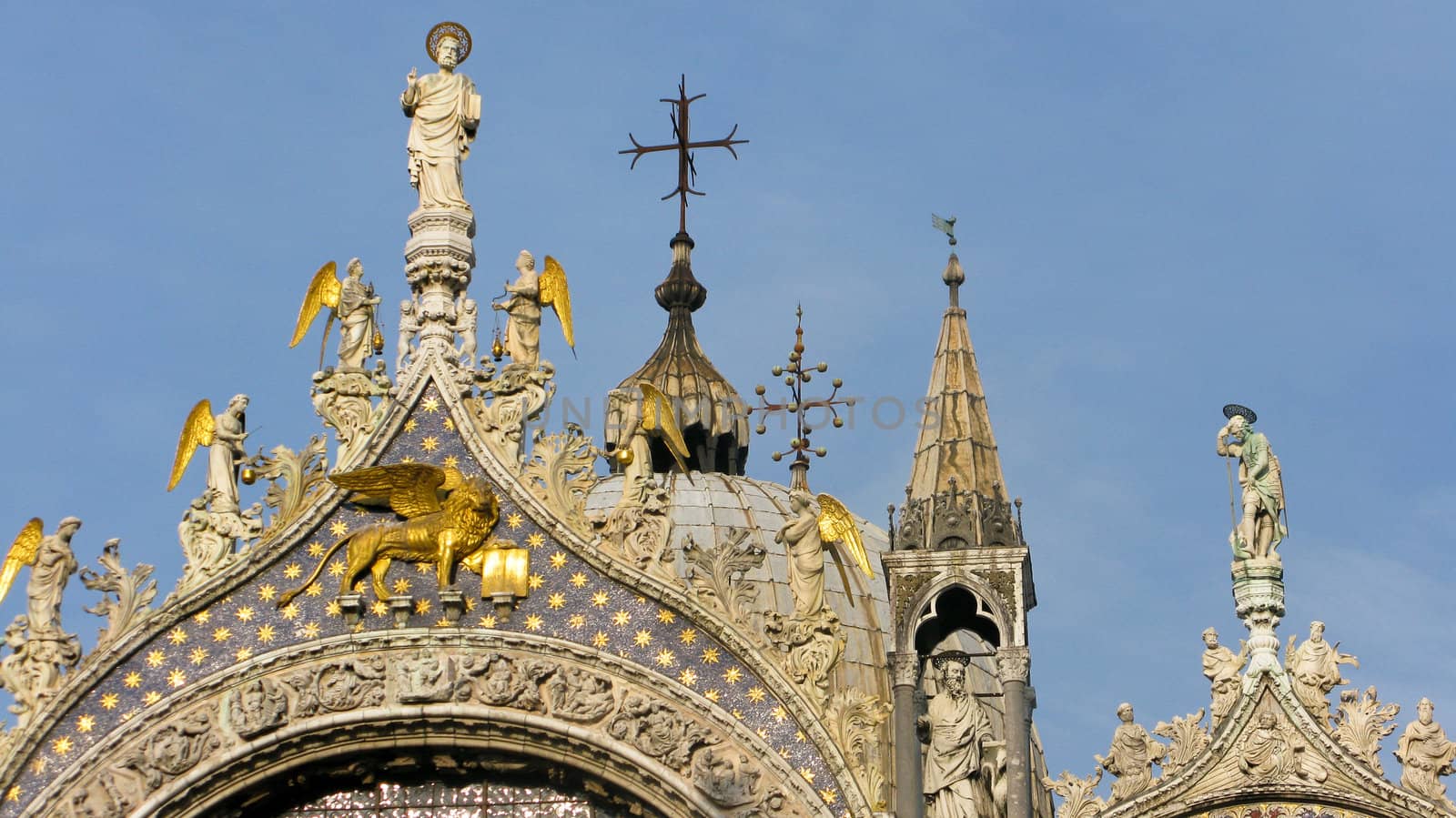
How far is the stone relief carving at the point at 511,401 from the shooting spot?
1011 inches

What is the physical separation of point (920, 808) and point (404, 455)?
485 cm

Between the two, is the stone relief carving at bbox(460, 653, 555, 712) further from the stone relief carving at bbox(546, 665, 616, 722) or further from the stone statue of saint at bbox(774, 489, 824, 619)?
the stone statue of saint at bbox(774, 489, 824, 619)

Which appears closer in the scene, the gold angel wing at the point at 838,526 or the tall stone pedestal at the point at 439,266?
the gold angel wing at the point at 838,526

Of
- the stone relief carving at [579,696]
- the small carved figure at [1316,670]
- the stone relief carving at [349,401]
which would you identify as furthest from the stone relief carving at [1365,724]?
the stone relief carving at [349,401]

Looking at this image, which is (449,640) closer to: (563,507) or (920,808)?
(563,507)

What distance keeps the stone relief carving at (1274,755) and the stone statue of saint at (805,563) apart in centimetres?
326

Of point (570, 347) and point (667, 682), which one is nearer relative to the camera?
point (667, 682)

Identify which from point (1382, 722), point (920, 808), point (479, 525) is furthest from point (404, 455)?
point (1382, 722)

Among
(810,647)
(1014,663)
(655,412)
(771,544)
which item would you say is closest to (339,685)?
(655,412)

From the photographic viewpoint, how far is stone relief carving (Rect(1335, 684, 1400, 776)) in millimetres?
24344

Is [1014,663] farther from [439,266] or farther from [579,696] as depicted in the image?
[439,266]

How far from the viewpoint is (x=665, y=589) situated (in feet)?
81.6

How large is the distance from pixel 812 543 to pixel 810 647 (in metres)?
0.81

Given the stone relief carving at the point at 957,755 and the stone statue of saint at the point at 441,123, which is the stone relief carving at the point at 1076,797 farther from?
the stone statue of saint at the point at 441,123
